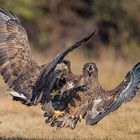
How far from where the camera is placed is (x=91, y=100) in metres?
9.92

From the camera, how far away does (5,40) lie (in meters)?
10.1

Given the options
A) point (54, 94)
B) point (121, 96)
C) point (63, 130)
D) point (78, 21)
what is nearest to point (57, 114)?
point (54, 94)

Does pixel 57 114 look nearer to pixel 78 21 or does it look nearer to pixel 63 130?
pixel 63 130

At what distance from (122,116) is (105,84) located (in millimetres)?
5383

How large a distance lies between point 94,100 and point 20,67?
1.00 metres

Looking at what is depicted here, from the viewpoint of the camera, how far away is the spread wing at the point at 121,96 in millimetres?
9812

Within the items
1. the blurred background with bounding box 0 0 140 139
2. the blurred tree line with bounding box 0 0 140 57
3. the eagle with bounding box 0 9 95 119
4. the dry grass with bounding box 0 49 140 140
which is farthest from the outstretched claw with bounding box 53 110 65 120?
the blurred tree line with bounding box 0 0 140 57

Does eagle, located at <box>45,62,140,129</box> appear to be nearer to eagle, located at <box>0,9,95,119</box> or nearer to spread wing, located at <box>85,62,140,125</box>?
spread wing, located at <box>85,62,140,125</box>

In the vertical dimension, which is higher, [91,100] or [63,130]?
[91,100]

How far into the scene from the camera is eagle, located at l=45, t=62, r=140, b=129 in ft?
32.2

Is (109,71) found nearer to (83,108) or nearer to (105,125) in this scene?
(105,125)

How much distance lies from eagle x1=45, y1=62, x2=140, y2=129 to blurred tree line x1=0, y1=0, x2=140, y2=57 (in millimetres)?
15254

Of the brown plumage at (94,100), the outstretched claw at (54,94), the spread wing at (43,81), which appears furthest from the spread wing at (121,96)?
the spread wing at (43,81)

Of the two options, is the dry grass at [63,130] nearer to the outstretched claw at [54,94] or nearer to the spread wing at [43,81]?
Answer: the outstretched claw at [54,94]
